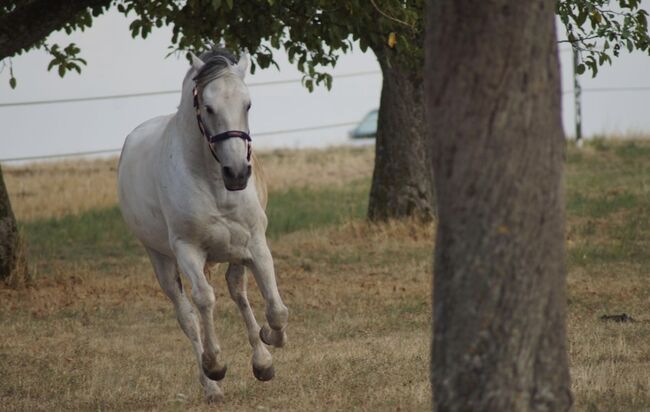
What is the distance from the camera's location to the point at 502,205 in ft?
15.3

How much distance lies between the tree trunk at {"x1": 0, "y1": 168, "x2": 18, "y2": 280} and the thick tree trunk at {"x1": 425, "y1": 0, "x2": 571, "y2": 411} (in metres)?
9.53

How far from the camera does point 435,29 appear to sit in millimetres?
4828

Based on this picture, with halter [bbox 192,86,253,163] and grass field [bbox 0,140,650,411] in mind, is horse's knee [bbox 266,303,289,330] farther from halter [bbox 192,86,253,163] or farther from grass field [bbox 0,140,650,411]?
halter [bbox 192,86,253,163]

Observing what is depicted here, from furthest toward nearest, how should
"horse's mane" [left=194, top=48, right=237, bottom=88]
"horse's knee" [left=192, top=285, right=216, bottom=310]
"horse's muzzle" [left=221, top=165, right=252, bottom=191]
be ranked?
"horse's knee" [left=192, top=285, right=216, bottom=310], "horse's mane" [left=194, top=48, right=237, bottom=88], "horse's muzzle" [left=221, top=165, right=252, bottom=191]

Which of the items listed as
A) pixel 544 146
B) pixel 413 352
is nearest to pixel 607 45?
pixel 413 352

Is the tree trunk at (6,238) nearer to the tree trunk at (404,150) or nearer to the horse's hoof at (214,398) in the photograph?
the tree trunk at (404,150)

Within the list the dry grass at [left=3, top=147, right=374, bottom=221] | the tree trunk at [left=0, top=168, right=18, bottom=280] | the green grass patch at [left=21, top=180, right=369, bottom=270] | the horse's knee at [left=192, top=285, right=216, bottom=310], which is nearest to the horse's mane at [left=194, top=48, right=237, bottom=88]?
the horse's knee at [left=192, top=285, right=216, bottom=310]

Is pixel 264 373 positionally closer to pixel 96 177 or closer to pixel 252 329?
pixel 252 329

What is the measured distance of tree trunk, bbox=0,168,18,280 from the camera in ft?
44.2

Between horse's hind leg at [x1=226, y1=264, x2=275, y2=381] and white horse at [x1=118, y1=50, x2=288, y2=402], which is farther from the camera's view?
horse's hind leg at [x1=226, y1=264, x2=275, y2=381]

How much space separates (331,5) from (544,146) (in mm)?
7027

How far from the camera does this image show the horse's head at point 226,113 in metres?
7.20

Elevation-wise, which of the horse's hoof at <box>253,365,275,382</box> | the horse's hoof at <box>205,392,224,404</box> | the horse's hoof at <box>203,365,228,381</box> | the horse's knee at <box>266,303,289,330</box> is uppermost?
the horse's knee at <box>266,303,289,330</box>

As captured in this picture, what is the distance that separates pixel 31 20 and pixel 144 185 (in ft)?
11.9
